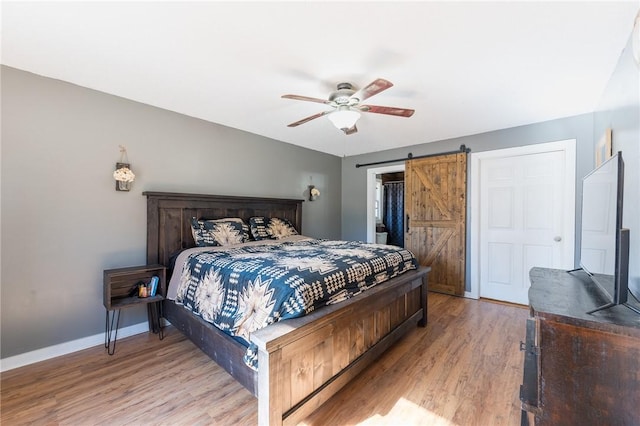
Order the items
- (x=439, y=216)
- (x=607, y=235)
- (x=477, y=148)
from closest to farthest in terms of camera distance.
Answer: (x=607, y=235) → (x=477, y=148) → (x=439, y=216)

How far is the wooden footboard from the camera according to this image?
1.43 m

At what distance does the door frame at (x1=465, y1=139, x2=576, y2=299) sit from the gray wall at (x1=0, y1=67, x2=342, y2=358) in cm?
387

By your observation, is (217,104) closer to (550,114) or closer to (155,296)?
(155,296)

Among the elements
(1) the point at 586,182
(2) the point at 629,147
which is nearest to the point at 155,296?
(1) the point at 586,182

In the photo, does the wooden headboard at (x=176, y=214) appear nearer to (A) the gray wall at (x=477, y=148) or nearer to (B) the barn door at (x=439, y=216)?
(A) the gray wall at (x=477, y=148)

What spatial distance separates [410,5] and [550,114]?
9.15 ft

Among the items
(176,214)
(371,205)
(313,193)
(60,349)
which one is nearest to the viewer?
(60,349)

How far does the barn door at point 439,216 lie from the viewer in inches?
162

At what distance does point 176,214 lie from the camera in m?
3.15

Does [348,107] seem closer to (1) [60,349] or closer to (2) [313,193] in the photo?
(2) [313,193]

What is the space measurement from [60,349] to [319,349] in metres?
2.46

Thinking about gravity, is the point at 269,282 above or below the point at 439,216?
below

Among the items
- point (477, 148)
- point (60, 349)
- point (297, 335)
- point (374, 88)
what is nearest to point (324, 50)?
point (374, 88)

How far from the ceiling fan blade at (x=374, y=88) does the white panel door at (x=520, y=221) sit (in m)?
2.80
